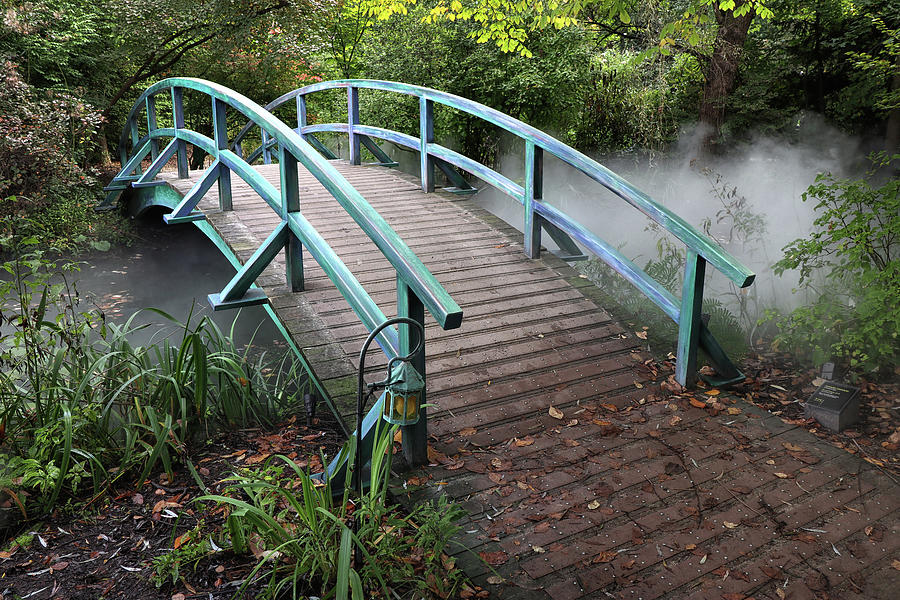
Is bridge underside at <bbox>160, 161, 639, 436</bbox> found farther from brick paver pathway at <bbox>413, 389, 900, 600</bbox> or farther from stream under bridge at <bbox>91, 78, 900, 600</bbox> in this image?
brick paver pathway at <bbox>413, 389, 900, 600</bbox>

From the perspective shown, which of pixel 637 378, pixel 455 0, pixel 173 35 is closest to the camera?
pixel 637 378

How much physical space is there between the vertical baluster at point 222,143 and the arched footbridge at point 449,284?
0.01 m

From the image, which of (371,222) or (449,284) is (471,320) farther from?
(371,222)

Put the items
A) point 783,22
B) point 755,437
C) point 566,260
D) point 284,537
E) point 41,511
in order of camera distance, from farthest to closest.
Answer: point 783,22 < point 566,260 < point 755,437 < point 41,511 < point 284,537

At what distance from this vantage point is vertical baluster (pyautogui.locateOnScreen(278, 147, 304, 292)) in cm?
421

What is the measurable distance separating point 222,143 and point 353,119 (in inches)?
84.7

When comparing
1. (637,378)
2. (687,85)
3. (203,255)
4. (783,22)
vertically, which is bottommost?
(203,255)

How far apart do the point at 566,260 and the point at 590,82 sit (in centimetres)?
536

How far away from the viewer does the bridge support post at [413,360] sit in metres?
3.11

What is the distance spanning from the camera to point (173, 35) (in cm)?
1041

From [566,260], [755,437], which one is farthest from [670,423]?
[566,260]

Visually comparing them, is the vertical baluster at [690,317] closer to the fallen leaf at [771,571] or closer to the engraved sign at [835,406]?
the engraved sign at [835,406]

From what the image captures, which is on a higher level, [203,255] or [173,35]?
[173,35]

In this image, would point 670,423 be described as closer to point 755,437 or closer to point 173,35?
point 755,437
